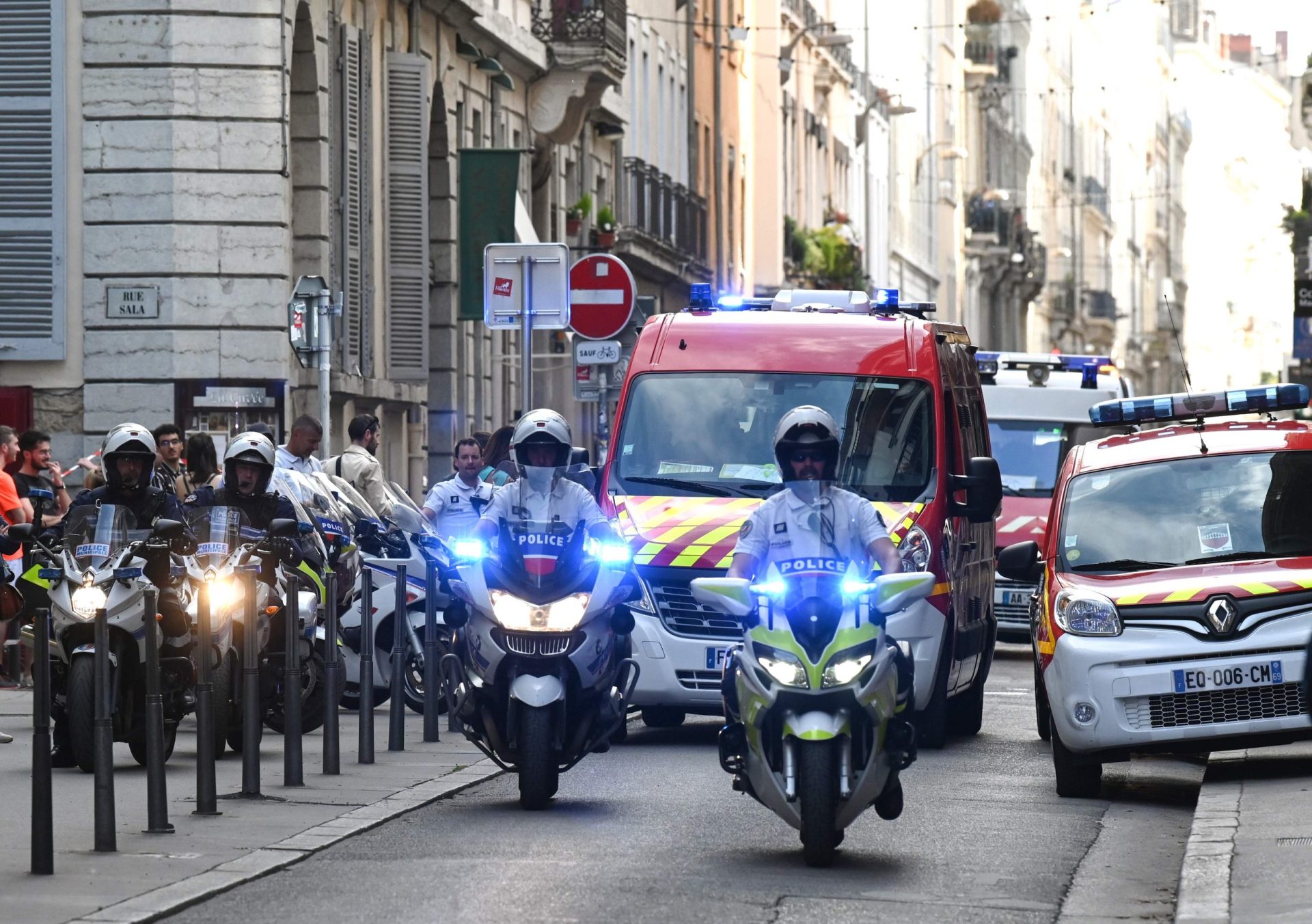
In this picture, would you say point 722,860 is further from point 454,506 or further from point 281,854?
point 454,506

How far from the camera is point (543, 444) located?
40.8 ft

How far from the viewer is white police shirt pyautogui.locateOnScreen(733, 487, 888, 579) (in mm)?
10953

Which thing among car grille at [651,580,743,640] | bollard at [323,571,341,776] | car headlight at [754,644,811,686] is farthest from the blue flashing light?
car headlight at [754,644,811,686]

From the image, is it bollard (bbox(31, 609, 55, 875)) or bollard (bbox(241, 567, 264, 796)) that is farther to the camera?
bollard (bbox(241, 567, 264, 796))

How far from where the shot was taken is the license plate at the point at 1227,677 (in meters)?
12.8

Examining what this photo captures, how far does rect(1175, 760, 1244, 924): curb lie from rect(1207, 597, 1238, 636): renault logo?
689mm

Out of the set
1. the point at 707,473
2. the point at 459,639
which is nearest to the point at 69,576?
the point at 459,639

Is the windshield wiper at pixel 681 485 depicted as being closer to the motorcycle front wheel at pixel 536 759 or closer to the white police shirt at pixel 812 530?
the motorcycle front wheel at pixel 536 759

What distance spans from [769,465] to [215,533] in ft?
11.4

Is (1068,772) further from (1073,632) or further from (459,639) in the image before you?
(459,639)

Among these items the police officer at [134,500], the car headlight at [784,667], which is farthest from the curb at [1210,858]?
the police officer at [134,500]

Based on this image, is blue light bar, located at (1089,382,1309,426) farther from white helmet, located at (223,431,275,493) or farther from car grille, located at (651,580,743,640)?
white helmet, located at (223,431,275,493)

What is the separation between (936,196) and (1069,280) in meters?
24.5

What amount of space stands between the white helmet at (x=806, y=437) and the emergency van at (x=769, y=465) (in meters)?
4.19
